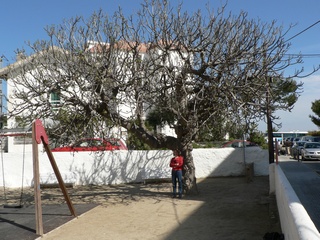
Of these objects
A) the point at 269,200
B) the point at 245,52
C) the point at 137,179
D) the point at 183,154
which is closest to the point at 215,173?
the point at 137,179

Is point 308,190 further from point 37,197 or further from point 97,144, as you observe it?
point 37,197

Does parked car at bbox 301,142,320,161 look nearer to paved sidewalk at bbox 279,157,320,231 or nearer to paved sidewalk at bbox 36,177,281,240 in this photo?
paved sidewalk at bbox 279,157,320,231

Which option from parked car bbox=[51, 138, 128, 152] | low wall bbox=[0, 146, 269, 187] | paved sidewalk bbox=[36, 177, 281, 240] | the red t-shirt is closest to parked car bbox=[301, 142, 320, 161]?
low wall bbox=[0, 146, 269, 187]

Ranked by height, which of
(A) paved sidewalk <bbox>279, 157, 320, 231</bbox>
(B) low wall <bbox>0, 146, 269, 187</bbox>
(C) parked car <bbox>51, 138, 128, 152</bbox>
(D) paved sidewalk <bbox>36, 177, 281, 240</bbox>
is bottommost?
(D) paved sidewalk <bbox>36, 177, 281, 240</bbox>

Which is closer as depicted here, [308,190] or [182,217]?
[182,217]

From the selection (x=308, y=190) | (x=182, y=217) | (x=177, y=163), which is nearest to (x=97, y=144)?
(x=177, y=163)

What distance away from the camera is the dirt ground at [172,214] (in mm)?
8867

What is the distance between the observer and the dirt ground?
887 cm

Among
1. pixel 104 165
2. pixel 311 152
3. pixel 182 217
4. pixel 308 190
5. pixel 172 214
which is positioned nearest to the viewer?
pixel 182 217

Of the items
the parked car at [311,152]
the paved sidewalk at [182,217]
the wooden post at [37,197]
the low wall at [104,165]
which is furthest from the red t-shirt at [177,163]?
the parked car at [311,152]

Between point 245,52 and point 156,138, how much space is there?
412cm

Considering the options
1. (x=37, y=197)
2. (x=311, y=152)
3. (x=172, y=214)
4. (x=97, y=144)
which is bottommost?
(x=172, y=214)

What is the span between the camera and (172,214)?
1094cm

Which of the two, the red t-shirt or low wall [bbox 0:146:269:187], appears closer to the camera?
the red t-shirt
